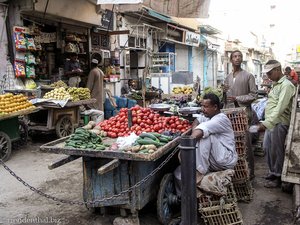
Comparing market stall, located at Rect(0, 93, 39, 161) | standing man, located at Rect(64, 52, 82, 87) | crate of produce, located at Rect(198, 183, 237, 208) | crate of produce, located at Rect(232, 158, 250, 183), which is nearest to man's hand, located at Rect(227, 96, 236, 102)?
crate of produce, located at Rect(232, 158, 250, 183)

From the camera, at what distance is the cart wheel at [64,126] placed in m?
8.21

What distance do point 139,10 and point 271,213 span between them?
32.1ft

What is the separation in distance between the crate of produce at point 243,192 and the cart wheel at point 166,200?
1.01 metres

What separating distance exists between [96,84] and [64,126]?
2.03 metres

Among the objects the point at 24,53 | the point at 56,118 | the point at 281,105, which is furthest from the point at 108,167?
the point at 24,53

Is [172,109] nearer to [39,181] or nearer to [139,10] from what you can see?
[39,181]

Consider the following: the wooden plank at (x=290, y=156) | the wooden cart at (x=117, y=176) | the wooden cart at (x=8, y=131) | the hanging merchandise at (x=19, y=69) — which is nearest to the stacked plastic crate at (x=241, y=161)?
the wooden plank at (x=290, y=156)

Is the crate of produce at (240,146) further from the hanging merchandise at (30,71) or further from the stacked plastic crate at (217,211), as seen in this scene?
the hanging merchandise at (30,71)

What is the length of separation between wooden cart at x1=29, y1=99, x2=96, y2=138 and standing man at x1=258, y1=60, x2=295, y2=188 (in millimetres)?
4657

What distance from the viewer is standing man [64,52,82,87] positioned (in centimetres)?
1004

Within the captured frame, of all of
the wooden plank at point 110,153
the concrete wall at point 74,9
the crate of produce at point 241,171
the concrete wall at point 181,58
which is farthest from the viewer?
the concrete wall at point 181,58

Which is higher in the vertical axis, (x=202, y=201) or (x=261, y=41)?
(x=261, y=41)

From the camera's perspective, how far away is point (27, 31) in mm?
8461

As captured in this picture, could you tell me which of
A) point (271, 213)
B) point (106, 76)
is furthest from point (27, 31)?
point (271, 213)
